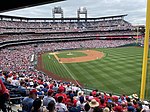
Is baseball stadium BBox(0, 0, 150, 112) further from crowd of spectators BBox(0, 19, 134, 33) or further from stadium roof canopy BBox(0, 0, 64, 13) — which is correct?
stadium roof canopy BBox(0, 0, 64, 13)

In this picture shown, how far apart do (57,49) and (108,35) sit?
29.4 m

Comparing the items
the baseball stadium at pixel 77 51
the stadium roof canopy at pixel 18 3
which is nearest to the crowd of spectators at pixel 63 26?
the baseball stadium at pixel 77 51

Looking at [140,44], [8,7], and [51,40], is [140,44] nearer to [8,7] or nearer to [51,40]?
[51,40]

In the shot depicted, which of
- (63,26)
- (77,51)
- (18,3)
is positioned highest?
(63,26)

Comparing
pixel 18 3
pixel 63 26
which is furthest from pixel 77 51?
pixel 18 3

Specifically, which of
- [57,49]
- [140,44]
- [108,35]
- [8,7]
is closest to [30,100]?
[8,7]

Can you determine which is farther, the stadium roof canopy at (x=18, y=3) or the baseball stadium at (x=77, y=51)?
the baseball stadium at (x=77, y=51)

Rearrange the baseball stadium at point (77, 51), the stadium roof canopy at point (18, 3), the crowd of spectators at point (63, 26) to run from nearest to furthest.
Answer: the stadium roof canopy at point (18, 3)
the baseball stadium at point (77, 51)
the crowd of spectators at point (63, 26)

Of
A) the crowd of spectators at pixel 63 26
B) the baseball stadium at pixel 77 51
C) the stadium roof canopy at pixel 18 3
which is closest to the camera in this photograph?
the stadium roof canopy at pixel 18 3

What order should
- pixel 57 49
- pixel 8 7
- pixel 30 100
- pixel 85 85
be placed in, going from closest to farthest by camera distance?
pixel 30 100
pixel 8 7
pixel 85 85
pixel 57 49

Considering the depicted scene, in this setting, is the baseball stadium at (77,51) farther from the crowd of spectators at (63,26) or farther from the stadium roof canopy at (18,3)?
the stadium roof canopy at (18,3)

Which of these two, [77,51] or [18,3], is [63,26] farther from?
[18,3]

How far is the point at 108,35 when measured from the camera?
278 ft

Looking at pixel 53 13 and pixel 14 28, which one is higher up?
pixel 53 13
